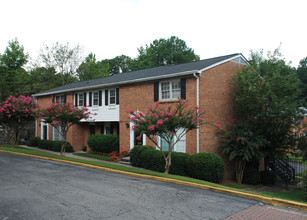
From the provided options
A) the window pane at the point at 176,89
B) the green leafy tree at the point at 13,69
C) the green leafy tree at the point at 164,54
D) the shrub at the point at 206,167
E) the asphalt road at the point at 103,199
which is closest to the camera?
the asphalt road at the point at 103,199

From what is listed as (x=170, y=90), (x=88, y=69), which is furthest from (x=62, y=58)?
(x=170, y=90)

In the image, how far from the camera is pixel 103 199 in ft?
23.1

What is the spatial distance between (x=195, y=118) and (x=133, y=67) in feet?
131

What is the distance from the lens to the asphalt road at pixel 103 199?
5941 mm

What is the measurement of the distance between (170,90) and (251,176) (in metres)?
6.99

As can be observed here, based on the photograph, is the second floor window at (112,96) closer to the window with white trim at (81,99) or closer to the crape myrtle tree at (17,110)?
the window with white trim at (81,99)

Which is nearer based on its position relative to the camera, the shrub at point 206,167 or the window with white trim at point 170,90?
the shrub at point 206,167

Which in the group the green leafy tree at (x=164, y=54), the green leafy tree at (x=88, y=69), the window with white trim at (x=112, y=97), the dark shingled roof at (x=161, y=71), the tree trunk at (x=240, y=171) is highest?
the green leafy tree at (x=164, y=54)

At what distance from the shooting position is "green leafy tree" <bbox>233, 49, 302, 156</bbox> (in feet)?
45.6

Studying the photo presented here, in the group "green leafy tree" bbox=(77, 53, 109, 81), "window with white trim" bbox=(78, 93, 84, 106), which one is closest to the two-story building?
"window with white trim" bbox=(78, 93, 84, 106)

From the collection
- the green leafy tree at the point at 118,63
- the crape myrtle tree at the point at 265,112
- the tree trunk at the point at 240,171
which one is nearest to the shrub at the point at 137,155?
the crape myrtle tree at the point at 265,112

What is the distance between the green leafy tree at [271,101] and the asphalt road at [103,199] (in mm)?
7776

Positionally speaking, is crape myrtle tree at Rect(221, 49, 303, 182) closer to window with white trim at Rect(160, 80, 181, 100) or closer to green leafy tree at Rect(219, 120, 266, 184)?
green leafy tree at Rect(219, 120, 266, 184)

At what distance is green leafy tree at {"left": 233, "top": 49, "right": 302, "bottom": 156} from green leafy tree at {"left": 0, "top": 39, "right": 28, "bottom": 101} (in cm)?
2568
